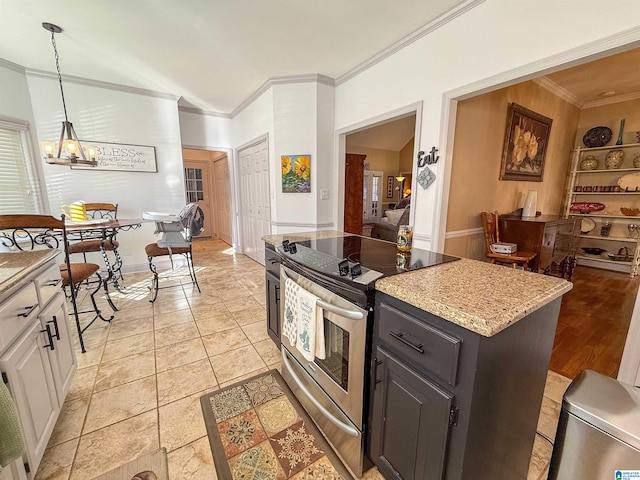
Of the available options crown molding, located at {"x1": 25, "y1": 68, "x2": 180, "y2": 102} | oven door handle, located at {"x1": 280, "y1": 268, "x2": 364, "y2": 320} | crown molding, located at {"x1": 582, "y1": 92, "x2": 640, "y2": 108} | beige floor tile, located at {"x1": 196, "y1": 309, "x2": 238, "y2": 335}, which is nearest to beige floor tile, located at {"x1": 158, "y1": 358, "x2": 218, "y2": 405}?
beige floor tile, located at {"x1": 196, "y1": 309, "x2": 238, "y2": 335}

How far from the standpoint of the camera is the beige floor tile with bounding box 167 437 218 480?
1246 mm

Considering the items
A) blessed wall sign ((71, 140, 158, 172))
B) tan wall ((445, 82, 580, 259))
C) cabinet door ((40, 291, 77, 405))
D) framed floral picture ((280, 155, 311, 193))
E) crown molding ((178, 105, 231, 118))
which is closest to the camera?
cabinet door ((40, 291, 77, 405))

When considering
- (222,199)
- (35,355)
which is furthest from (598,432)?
(222,199)

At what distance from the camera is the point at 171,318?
2.75 metres

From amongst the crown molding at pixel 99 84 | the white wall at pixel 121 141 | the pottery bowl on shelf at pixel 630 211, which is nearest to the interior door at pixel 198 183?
the white wall at pixel 121 141

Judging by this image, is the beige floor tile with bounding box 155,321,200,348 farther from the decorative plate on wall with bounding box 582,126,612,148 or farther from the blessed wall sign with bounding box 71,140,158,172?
the decorative plate on wall with bounding box 582,126,612,148

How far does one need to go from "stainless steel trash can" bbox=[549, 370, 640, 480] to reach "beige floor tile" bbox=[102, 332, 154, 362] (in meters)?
2.66

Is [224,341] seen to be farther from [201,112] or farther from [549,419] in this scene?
[201,112]

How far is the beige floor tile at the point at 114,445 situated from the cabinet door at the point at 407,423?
1.20 m

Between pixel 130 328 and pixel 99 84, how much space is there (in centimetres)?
349

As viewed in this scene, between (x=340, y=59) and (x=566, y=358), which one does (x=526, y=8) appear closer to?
(x=340, y=59)

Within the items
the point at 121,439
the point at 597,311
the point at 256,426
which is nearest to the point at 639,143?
the point at 597,311

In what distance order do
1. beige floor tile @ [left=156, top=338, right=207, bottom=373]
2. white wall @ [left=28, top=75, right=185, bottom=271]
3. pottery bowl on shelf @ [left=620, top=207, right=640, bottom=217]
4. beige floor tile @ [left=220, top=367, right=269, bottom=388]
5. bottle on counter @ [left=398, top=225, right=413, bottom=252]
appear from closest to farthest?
bottle on counter @ [left=398, top=225, right=413, bottom=252] < beige floor tile @ [left=220, top=367, right=269, bottom=388] < beige floor tile @ [left=156, top=338, right=207, bottom=373] < white wall @ [left=28, top=75, right=185, bottom=271] < pottery bowl on shelf @ [left=620, top=207, right=640, bottom=217]

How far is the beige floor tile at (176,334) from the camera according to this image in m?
2.34
